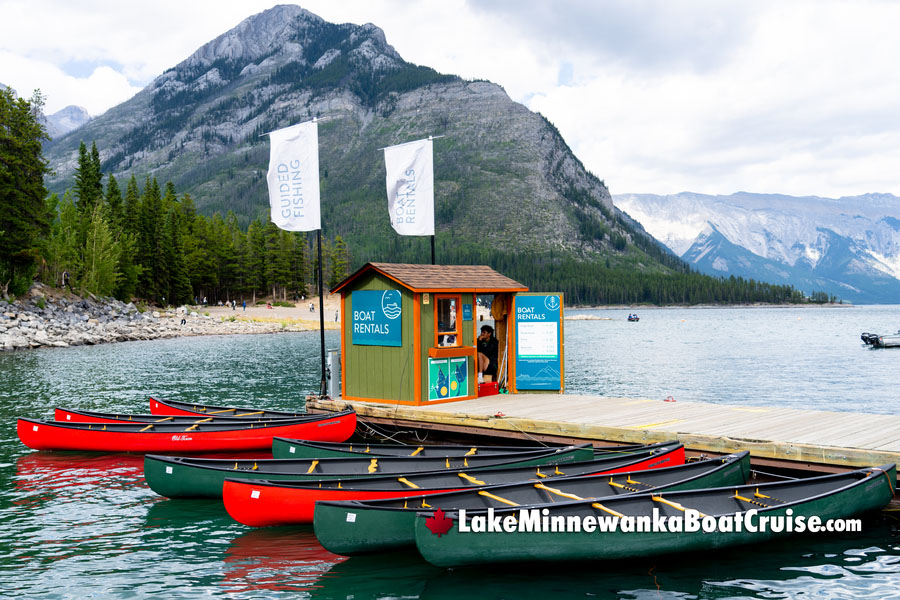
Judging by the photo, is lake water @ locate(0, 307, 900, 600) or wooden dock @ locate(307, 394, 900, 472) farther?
wooden dock @ locate(307, 394, 900, 472)

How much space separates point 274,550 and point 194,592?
2068 mm

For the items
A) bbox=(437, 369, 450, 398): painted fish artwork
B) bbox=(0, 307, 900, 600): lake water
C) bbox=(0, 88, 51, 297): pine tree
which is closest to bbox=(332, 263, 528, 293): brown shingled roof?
bbox=(437, 369, 450, 398): painted fish artwork

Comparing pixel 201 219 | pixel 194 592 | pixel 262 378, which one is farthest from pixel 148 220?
pixel 194 592

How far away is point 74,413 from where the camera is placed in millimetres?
20734

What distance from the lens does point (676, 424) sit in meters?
15.3

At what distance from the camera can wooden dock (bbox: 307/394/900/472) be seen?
40.8 ft

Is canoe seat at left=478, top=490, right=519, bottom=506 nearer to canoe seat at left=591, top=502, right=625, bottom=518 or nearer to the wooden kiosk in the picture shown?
canoe seat at left=591, top=502, right=625, bottom=518

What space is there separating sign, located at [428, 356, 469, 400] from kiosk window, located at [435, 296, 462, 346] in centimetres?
54

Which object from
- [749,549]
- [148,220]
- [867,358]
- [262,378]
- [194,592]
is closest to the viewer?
[194,592]

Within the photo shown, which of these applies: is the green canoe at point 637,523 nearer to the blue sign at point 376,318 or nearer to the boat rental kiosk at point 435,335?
the boat rental kiosk at point 435,335

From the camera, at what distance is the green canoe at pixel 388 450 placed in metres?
14.4

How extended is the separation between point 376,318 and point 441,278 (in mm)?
2158

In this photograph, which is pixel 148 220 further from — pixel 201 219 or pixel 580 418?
pixel 580 418

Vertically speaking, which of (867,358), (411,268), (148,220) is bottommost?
(867,358)
